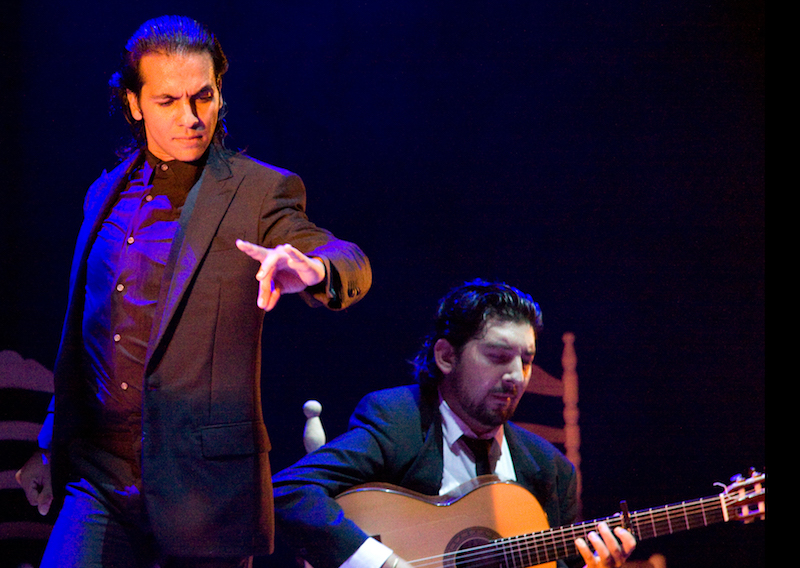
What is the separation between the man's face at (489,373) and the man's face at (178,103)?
1.21m

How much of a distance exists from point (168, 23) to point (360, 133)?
1.28 metres

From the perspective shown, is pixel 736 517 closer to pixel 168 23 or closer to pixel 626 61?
pixel 626 61

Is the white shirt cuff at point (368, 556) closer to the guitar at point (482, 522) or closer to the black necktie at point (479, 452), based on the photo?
the guitar at point (482, 522)

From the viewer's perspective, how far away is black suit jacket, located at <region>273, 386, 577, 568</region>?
2281mm

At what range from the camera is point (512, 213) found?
10.5 feet

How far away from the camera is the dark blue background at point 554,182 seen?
3148 millimetres

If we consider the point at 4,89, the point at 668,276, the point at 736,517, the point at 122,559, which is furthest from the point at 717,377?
the point at 4,89

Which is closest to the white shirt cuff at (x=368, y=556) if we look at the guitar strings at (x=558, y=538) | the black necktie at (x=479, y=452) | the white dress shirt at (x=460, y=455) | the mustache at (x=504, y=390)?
the guitar strings at (x=558, y=538)

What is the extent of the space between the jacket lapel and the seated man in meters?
0.89

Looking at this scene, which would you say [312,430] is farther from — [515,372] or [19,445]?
[19,445]

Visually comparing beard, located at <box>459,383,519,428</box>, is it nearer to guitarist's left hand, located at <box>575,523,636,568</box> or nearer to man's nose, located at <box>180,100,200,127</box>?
guitarist's left hand, located at <box>575,523,636,568</box>

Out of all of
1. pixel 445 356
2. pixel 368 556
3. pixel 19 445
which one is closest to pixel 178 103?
pixel 445 356

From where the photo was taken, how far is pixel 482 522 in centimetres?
247

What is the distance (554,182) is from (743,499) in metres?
1.44
